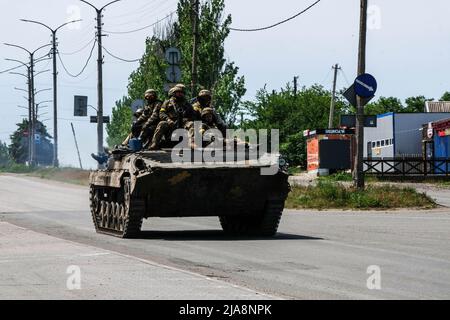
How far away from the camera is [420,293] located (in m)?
10.9

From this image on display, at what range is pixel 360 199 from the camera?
29141 millimetres

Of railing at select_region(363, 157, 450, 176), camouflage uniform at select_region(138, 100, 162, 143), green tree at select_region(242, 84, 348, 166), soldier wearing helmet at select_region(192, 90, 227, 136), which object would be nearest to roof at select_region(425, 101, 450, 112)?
green tree at select_region(242, 84, 348, 166)

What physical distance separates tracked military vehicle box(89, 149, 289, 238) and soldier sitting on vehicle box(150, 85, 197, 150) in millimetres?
707

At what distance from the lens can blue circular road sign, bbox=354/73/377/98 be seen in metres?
28.2

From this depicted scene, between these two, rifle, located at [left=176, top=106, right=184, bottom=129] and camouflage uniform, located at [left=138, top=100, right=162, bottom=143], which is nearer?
rifle, located at [left=176, top=106, right=184, bottom=129]

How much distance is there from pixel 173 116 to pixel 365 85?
8.97 m

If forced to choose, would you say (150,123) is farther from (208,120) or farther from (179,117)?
(208,120)

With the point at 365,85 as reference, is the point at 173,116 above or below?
below

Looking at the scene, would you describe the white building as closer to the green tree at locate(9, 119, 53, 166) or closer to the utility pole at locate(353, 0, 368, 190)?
the utility pole at locate(353, 0, 368, 190)

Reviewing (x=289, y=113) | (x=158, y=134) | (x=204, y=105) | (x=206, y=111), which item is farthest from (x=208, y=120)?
(x=289, y=113)

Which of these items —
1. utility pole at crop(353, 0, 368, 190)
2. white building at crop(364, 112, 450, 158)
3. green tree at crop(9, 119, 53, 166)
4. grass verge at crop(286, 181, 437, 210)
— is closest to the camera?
grass verge at crop(286, 181, 437, 210)

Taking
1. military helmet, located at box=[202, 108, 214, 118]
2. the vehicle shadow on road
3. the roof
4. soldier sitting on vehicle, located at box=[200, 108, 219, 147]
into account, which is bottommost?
the vehicle shadow on road

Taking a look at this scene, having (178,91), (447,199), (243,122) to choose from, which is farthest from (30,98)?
(178,91)

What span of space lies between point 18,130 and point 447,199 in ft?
388
